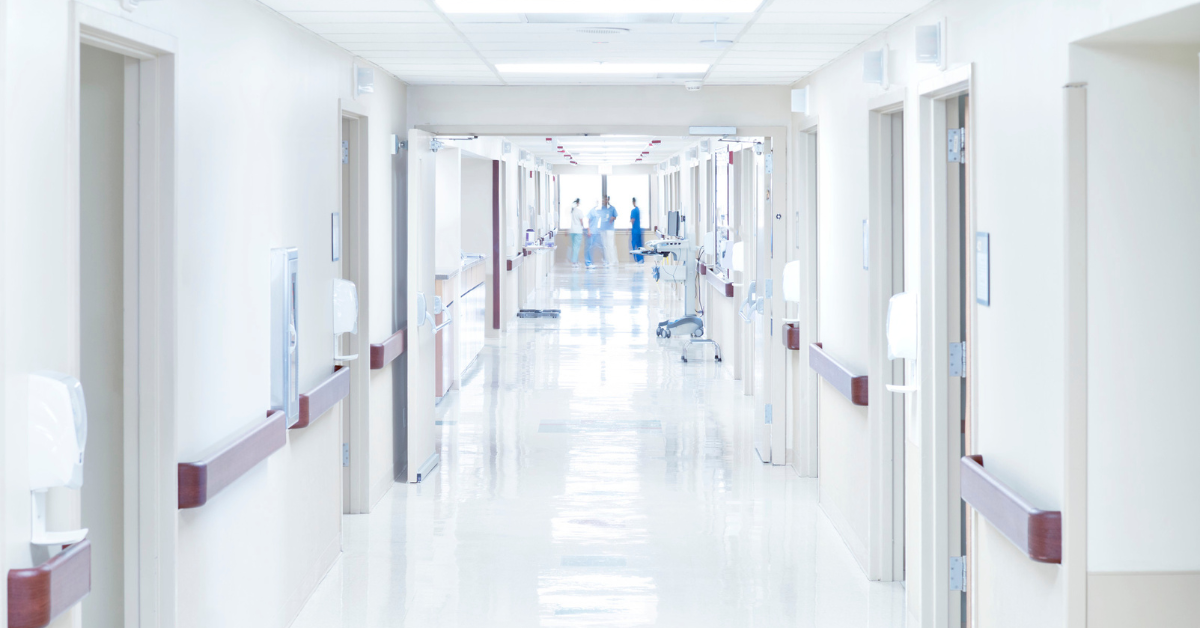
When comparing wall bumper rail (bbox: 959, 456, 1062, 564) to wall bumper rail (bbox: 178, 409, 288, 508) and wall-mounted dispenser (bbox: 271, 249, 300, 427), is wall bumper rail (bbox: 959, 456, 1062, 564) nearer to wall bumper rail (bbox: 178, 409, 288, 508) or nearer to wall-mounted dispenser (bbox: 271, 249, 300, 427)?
wall bumper rail (bbox: 178, 409, 288, 508)

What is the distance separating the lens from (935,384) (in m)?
A: 3.90

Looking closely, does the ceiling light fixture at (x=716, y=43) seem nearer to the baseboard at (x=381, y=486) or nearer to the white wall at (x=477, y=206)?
the baseboard at (x=381, y=486)

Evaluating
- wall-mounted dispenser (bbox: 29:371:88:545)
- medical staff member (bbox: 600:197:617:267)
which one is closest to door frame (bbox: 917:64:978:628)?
wall-mounted dispenser (bbox: 29:371:88:545)

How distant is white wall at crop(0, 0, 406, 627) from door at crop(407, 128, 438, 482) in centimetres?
108

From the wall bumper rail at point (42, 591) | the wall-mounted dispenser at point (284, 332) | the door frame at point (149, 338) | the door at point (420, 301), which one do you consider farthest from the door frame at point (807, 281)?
the wall bumper rail at point (42, 591)

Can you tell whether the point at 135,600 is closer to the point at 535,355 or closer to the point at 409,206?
the point at 409,206

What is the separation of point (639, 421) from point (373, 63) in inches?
142

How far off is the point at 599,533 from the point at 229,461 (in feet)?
7.76

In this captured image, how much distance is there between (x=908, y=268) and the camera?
13.7ft

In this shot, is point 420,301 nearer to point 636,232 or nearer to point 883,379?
point 883,379

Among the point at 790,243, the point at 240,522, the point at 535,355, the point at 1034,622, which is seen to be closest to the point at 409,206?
the point at 790,243

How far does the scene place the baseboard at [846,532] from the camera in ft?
16.0

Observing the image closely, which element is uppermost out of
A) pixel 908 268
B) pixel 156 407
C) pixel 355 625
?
pixel 908 268

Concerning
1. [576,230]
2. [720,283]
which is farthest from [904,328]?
[576,230]
